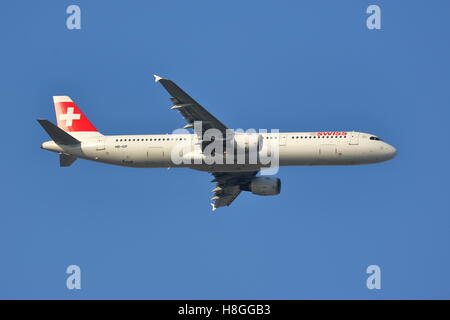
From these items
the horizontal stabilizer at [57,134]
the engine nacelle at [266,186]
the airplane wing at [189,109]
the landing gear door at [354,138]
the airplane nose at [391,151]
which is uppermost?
the airplane wing at [189,109]

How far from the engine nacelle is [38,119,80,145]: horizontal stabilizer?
15.4 m

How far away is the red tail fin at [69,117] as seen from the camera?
7125 centimetres

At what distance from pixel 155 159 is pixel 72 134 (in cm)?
896

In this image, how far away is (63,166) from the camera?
69.1 m

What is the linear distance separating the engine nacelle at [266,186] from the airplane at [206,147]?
1928 millimetres

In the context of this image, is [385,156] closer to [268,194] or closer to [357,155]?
[357,155]

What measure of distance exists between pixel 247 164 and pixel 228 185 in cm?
811

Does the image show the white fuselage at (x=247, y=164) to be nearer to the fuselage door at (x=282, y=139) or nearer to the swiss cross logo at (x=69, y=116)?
the fuselage door at (x=282, y=139)

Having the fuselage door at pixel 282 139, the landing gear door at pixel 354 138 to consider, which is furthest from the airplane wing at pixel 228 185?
the landing gear door at pixel 354 138

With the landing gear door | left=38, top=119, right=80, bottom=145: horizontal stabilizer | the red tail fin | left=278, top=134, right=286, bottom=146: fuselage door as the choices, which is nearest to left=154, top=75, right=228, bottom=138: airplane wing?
left=278, top=134, right=286, bottom=146: fuselage door

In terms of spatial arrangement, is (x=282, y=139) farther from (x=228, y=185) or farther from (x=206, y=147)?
(x=228, y=185)

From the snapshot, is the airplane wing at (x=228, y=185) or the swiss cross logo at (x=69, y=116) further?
the airplane wing at (x=228, y=185)

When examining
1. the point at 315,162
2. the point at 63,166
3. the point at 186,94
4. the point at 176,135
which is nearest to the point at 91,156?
the point at 63,166

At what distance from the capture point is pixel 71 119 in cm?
7200
